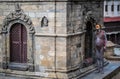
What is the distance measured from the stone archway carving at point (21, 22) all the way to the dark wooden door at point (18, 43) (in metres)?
0.19

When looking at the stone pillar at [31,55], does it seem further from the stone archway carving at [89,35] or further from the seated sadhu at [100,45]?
the seated sadhu at [100,45]

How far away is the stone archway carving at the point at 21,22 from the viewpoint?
1398cm

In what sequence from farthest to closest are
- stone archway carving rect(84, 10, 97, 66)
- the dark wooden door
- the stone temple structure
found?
1. stone archway carving rect(84, 10, 97, 66)
2. the dark wooden door
3. the stone temple structure

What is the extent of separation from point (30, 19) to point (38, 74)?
2.16 metres

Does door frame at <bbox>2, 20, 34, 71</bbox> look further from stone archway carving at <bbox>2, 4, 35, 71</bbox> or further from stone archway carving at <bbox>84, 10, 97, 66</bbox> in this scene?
stone archway carving at <bbox>84, 10, 97, 66</bbox>

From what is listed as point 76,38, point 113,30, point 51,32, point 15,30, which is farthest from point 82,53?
point 113,30

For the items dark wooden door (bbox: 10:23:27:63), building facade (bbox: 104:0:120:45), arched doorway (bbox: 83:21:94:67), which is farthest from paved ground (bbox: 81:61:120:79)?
building facade (bbox: 104:0:120:45)

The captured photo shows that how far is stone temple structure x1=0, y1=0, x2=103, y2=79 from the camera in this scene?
13.5 metres

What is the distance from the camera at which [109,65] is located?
17.1m

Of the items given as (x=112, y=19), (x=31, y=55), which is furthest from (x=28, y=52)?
(x=112, y=19)

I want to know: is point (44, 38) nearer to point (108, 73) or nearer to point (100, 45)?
point (100, 45)

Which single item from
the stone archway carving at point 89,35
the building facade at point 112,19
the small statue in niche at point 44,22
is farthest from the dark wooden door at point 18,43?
the building facade at point 112,19

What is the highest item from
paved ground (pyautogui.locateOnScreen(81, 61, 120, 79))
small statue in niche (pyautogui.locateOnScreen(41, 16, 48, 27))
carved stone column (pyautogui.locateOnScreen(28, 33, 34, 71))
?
small statue in niche (pyautogui.locateOnScreen(41, 16, 48, 27))

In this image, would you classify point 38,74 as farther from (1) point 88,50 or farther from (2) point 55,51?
(1) point 88,50
